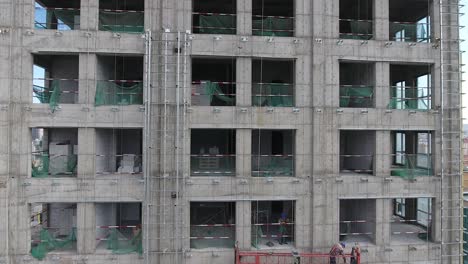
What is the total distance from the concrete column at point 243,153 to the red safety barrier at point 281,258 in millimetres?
4215

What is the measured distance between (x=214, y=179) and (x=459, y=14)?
17.6 meters

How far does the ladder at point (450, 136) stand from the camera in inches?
725

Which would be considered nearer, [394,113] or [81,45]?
[81,45]

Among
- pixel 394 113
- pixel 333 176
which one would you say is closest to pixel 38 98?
pixel 333 176

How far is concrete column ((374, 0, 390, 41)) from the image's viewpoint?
18594mm

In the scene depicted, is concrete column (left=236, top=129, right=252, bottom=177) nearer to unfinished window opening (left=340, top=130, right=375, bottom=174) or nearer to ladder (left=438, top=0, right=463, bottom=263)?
unfinished window opening (left=340, top=130, right=375, bottom=174)

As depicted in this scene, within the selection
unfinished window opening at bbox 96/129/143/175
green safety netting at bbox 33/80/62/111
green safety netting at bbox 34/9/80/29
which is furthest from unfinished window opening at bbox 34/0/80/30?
unfinished window opening at bbox 96/129/143/175

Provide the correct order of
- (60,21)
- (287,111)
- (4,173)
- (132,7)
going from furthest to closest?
1. (132,7)
2. (60,21)
3. (287,111)
4. (4,173)

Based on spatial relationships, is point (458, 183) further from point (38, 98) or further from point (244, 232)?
point (38, 98)

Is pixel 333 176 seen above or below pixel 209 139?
below

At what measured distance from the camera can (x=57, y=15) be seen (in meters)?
18.3

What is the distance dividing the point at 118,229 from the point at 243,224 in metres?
8.04

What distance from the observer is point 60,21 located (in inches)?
765

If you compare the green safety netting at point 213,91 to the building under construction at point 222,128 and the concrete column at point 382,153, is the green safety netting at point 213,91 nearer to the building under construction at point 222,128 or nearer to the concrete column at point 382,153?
the building under construction at point 222,128
